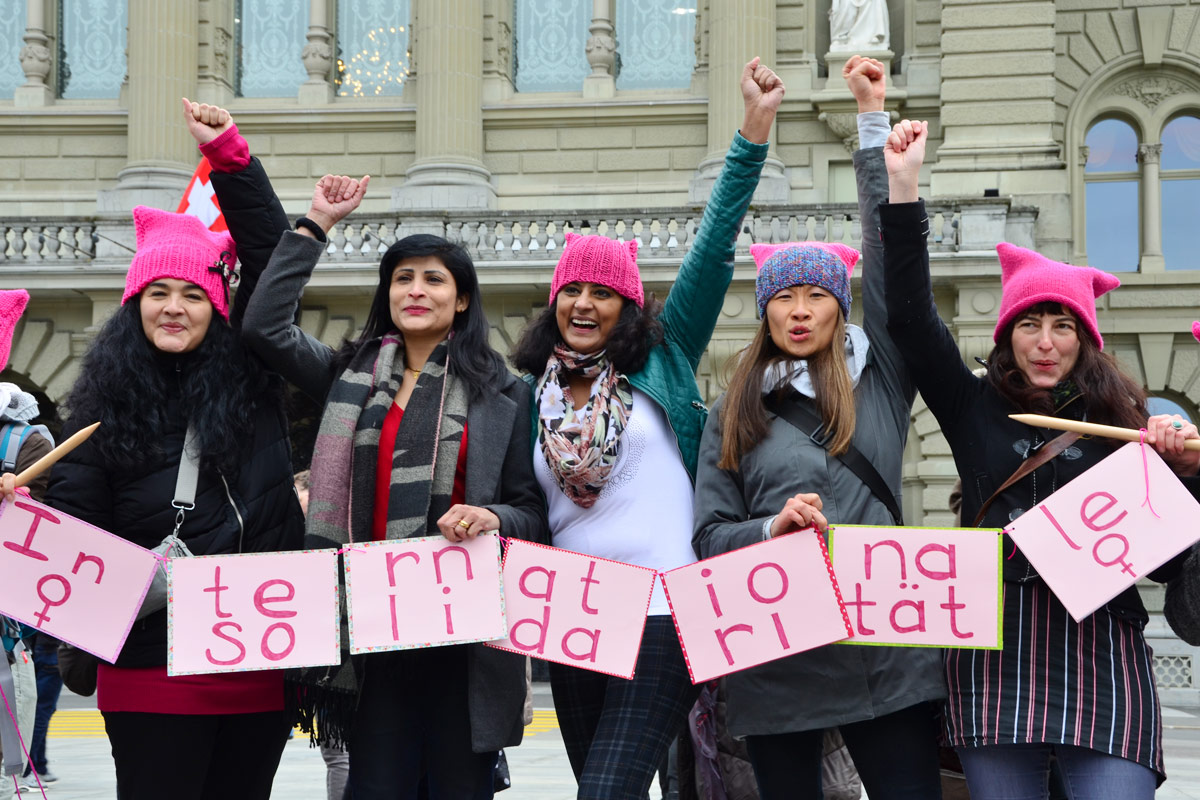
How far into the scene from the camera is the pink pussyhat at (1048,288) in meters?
3.75

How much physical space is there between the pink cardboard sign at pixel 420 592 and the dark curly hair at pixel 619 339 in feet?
2.17

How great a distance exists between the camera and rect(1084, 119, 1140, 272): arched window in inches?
780

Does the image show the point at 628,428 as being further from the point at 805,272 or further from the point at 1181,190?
the point at 1181,190

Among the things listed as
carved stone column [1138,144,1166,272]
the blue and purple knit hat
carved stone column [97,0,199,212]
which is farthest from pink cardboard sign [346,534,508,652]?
carved stone column [97,0,199,212]

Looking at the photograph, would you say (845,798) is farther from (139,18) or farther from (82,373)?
(139,18)

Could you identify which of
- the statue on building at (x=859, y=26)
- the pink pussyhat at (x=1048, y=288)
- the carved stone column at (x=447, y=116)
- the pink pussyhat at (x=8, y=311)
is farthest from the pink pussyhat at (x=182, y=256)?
the statue on building at (x=859, y=26)

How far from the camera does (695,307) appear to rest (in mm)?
4270

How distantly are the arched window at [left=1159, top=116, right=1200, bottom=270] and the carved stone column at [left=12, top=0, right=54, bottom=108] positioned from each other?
54.5ft

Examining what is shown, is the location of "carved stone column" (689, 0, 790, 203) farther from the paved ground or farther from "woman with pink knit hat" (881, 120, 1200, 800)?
Result: "woman with pink knit hat" (881, 120, 1200, 800)

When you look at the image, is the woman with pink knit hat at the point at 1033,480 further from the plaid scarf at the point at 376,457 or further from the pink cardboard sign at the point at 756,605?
the plaid scarf at the point at 376,457

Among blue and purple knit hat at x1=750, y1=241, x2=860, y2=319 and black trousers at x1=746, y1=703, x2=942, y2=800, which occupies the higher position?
blue and purple knit hat at x1=750, y1=241, x2=860, y2=319

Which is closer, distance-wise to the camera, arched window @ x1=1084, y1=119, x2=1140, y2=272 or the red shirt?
the red shirt

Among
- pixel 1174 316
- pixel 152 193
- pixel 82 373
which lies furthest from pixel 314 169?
pixel 82 373

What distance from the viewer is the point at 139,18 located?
21.0 m
